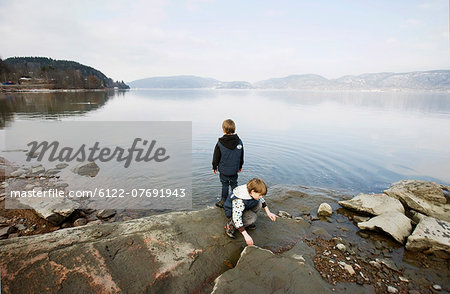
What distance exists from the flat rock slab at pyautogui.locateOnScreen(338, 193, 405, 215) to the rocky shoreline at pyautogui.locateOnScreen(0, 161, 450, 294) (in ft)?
0.25

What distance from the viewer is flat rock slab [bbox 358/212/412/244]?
5409 mm

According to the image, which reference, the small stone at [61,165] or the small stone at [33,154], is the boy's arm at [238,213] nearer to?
the small stone at [61,165]

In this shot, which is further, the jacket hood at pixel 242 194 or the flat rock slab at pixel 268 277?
the jacket hood at pixel 242 194

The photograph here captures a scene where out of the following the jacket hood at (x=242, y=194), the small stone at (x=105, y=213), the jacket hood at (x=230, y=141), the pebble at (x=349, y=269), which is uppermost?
the jacket hood at (x=230, y=141)

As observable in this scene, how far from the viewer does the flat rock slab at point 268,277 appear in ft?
11.5

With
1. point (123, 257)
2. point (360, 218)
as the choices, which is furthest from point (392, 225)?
point (123, 257)

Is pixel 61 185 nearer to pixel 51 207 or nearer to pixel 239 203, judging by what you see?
pixel 51 207

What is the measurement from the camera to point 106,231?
4480 millimetres

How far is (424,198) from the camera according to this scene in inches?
276

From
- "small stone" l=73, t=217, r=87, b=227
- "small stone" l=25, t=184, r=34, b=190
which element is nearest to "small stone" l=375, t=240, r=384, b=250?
"small stone" l=73, t=217, r=87, b=227

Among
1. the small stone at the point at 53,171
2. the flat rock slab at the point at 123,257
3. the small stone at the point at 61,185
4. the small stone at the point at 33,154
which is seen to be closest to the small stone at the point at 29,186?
the small stone at the point at 61,185

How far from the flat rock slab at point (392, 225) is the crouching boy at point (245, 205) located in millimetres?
2918

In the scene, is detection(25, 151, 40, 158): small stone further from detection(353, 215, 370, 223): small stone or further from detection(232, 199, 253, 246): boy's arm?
detection(353, 215, 370, 223): small stone

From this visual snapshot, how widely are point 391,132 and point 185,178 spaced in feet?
67.3
